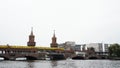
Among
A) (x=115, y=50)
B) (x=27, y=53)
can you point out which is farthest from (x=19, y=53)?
(x=115, y=50)

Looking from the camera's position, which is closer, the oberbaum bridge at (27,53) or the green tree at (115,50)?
the oberbaum bridge at (27,53)

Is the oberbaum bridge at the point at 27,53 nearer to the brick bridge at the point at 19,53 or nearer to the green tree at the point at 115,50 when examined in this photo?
the brick bridge at the point at 19,53

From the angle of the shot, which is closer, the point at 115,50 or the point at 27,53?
the point at 27,53

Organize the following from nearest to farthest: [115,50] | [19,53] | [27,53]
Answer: [19,53], [27,53], [115,50]

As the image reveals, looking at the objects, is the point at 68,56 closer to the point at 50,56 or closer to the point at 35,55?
the point at 50,56

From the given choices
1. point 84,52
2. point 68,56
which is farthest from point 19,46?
point 84,52

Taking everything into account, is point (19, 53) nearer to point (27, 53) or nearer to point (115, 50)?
point (27, 53)

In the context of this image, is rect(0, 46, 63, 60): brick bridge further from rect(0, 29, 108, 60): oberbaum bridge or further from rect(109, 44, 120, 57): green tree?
rect(109, 44, 120, 57): green tree

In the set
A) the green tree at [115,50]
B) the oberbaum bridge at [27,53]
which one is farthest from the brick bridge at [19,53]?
the green tree at [115,50]

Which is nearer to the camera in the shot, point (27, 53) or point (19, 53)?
point (19, 53)

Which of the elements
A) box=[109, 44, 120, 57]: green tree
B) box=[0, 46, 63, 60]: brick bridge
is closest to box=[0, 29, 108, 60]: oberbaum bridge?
box=[0, 46, 63, 60]: brick bridge

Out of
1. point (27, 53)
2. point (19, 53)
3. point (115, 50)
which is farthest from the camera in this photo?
point (115, 50)

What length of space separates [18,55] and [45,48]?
34.8m

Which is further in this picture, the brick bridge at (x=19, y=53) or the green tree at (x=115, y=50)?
the green tree at (x=115, y=50)
